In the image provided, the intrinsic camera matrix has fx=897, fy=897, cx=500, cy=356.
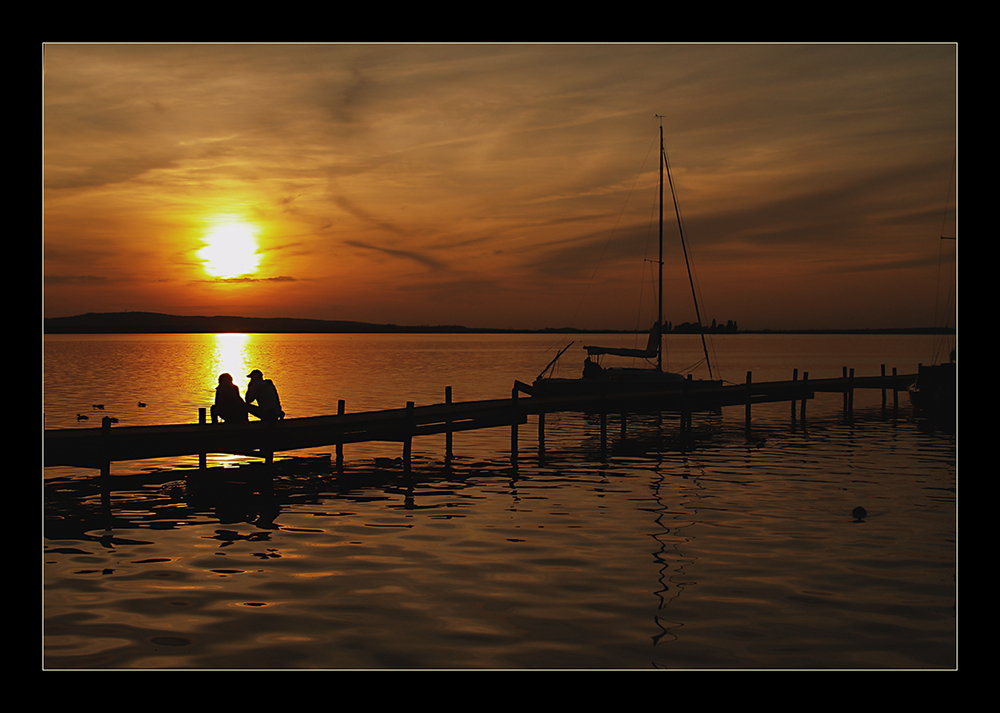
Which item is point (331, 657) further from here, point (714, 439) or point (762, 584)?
point (714, 439)

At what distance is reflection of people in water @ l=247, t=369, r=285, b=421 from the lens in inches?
844

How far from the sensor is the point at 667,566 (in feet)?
45.4

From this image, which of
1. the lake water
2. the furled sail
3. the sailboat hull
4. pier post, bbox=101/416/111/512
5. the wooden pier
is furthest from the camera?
the furled sail

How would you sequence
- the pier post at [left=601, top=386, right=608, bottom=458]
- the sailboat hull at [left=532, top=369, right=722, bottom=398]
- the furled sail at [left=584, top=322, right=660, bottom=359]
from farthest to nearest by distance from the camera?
the furled sail at [left=584, top=322, right=660, bottom=359], the sailboat hull at [left=532, top=369, right=722, bottom=398], the pier post at [left=601, top=386, right=608, bottom=458]

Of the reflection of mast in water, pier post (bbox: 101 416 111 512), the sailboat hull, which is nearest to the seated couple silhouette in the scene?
pier post (bbox: 101 416 111 512)

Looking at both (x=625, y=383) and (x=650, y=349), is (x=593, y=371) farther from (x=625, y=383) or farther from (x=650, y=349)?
(x=650, y=349)

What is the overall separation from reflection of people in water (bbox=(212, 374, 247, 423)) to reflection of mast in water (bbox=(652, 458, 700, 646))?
32.7 ft

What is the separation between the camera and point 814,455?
94.4 ft

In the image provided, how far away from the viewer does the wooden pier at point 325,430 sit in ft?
62.2

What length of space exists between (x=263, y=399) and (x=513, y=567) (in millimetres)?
10049

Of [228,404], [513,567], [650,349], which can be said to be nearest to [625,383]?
[650,349]

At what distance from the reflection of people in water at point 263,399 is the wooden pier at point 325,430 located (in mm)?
242

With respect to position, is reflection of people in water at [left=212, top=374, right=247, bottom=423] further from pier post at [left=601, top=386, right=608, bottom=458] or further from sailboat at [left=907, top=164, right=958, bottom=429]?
sailboat at [left=907, top=164, right=958, bottom=429]
